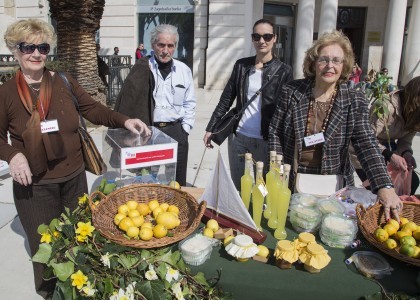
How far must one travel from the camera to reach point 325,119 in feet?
7.82

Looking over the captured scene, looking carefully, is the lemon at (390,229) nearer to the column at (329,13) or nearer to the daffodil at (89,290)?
the daffodil at (89,290)

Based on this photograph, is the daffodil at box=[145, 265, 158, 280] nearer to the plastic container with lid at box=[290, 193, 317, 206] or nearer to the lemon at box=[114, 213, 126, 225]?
the lemon at box=[114, 213, 126, 225]

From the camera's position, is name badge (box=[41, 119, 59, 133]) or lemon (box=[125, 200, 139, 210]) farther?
name badge (box=[41, 119, 59, 133])

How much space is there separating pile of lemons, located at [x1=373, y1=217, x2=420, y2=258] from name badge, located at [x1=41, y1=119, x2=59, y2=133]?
188 cm

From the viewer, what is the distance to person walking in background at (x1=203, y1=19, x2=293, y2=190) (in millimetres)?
3029

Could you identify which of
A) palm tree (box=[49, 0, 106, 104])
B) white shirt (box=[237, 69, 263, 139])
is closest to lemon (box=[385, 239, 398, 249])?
white shirt (box=[237, 69, 263, 139])

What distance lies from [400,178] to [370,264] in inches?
55.4

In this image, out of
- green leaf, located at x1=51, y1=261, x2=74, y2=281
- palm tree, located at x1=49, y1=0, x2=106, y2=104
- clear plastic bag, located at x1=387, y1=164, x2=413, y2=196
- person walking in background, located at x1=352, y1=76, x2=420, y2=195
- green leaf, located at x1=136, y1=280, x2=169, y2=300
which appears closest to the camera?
green leaf, located at x1=136, y1=280, x2=169, y2=300

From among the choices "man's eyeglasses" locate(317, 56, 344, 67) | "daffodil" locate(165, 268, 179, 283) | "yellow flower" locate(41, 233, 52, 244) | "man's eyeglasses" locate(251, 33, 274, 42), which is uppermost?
"man's eyeglasses" locate(251, 33, 274, 42)

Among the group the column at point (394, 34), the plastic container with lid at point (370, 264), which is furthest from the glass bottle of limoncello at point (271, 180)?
the column at point (394, 34)

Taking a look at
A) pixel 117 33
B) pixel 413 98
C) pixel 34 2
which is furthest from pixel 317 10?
pixel 413 98

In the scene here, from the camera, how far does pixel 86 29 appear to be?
792 cm

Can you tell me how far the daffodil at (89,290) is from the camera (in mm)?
1601

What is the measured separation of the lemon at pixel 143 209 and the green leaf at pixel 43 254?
472mm
